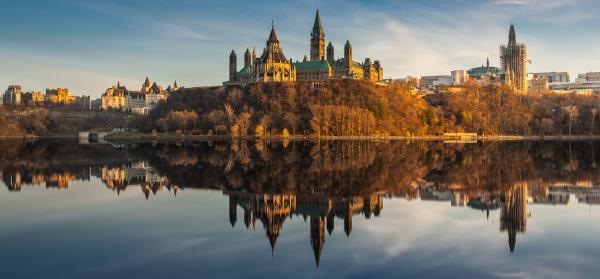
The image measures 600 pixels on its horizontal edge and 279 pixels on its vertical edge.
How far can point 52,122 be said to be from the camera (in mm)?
139250

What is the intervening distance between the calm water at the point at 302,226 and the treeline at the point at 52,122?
106 meters

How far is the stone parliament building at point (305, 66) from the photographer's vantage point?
13288 cm

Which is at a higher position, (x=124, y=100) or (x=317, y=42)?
(x=317, y=42)

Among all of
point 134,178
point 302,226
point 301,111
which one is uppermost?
point 301,111

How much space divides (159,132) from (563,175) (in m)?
103

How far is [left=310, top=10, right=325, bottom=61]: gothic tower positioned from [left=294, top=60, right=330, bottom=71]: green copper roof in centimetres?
584

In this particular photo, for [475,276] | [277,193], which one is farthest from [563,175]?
[475,276]

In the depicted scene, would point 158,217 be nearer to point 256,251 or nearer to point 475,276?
point 256,251

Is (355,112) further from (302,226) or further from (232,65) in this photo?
(302,226)

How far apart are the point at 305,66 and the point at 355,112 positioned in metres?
35.8

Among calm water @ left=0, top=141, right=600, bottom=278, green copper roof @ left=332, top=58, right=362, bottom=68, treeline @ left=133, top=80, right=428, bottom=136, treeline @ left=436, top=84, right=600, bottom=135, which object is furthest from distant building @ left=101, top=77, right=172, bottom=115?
calm water @ left=0, top=141, right=600, bottom=278

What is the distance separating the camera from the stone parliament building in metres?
133

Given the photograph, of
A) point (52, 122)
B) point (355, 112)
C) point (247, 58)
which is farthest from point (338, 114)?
point (52, 122)

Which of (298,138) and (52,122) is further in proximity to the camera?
(52,122)
